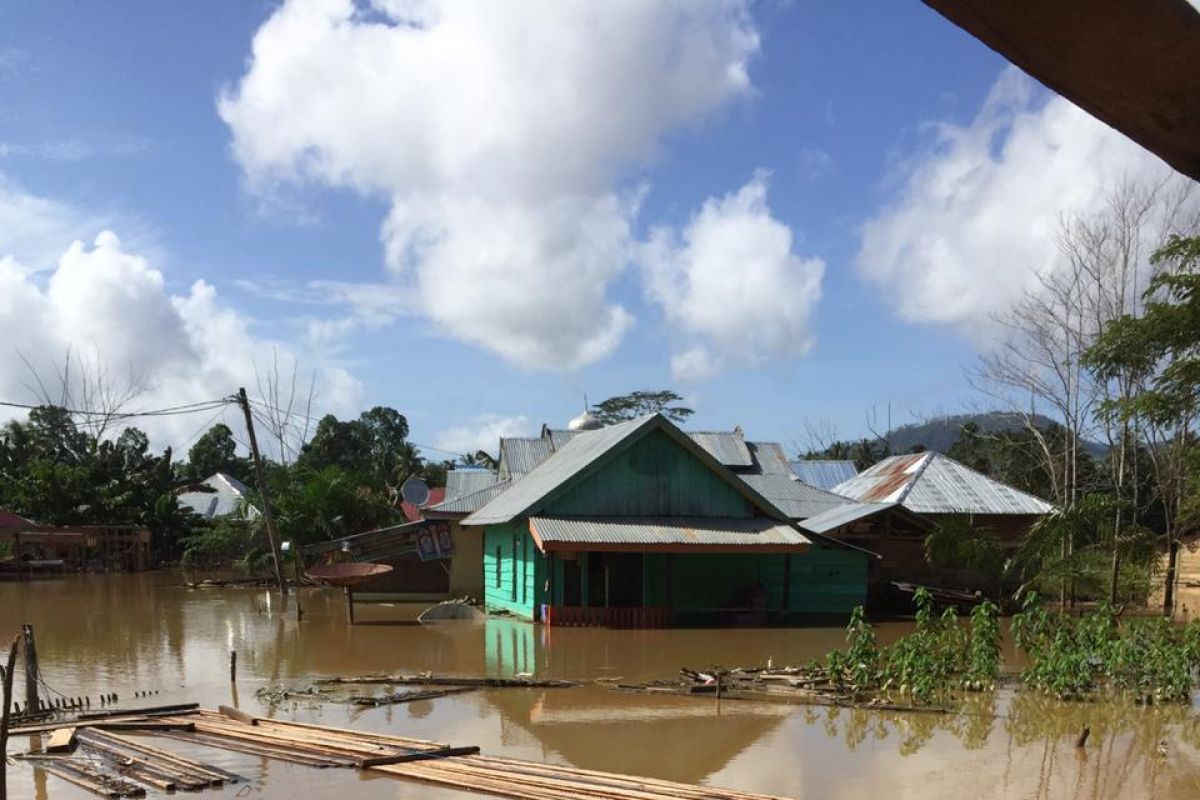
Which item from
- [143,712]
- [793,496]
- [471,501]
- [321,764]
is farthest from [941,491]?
[321,764]

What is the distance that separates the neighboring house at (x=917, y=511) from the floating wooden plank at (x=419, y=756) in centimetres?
1752

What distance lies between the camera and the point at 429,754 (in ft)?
33.2

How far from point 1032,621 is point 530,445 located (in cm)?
2131

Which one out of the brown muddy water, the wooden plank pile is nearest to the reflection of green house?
the brown muddy water

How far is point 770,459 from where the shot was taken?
3562 centimetres

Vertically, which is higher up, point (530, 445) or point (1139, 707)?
point (530, 445)

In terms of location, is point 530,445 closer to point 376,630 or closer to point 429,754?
point 376,630

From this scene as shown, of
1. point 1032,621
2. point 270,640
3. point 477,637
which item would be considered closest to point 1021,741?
point 1032,621

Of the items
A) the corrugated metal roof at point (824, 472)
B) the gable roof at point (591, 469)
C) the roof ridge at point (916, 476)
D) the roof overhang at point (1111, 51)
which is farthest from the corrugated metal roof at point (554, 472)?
the roof overhang at point (1111, 51)

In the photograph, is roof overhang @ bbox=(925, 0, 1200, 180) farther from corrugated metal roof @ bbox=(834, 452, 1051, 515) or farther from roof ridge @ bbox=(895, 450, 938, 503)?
roof ridge @ bbox=(895, 450, 938, 503)

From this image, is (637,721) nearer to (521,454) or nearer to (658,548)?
(658,548)

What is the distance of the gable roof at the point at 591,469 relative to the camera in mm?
24047

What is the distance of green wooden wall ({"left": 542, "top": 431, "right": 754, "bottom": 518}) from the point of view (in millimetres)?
24422

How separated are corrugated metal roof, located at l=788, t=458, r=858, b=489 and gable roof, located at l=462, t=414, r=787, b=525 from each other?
1575cm
